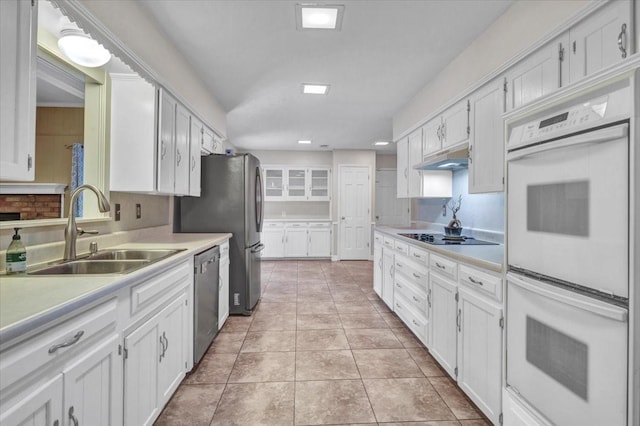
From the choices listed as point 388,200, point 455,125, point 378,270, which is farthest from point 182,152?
point 388,200

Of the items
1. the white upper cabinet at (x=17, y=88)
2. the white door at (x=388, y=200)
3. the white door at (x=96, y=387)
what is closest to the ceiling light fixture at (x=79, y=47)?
the white upper cabinet at (x=17, y=88)

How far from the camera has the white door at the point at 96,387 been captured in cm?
102

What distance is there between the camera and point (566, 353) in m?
1.09

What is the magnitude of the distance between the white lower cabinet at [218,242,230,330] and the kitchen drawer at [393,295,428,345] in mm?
1833

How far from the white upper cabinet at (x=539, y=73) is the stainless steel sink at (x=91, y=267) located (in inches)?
94.9

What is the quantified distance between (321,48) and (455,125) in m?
1.37

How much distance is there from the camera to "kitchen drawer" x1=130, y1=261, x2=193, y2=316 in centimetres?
146

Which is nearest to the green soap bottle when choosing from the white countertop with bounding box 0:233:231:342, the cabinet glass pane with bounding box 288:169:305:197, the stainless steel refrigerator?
the white countertop with bounding box 0:233:231:342

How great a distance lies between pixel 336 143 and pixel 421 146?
3196 mm

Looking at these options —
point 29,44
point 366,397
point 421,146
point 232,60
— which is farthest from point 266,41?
point 366,397

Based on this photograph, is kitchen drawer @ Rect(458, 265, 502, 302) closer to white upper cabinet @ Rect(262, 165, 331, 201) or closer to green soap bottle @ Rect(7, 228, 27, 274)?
green soap bottle @ Rect(7, 228, 27, 274)

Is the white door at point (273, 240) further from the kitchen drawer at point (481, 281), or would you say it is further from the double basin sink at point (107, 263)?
the kitchen drawer at point (481, 281)

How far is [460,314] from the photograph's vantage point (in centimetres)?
202

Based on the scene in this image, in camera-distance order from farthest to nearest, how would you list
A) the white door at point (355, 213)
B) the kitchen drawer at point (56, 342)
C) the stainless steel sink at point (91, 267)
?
the white door at point (355, 213) → the stainless steel sink at point (91, 267) → the kitchen drawer at point (56, 342)
